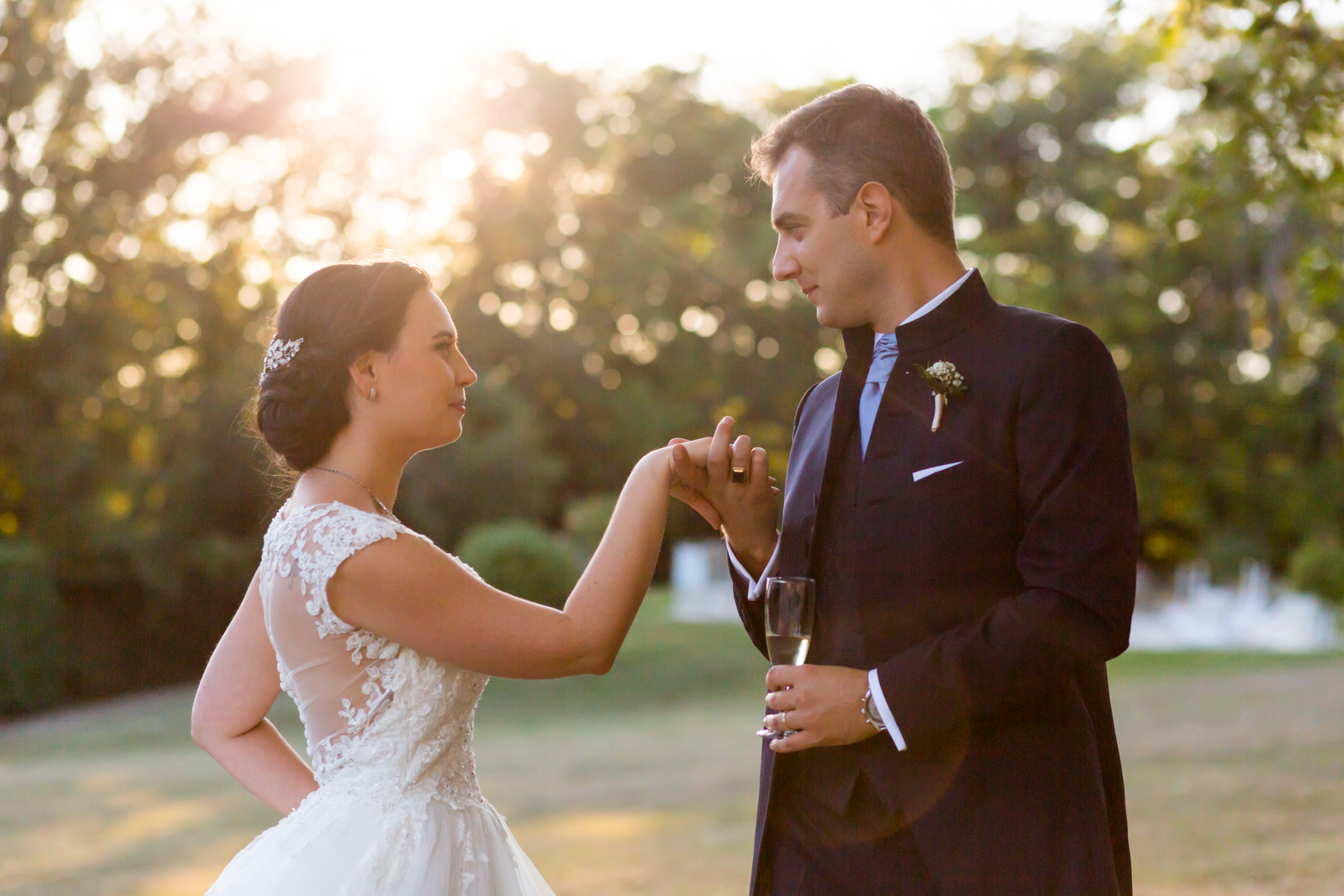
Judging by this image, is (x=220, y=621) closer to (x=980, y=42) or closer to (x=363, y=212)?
(x=363, y=212)

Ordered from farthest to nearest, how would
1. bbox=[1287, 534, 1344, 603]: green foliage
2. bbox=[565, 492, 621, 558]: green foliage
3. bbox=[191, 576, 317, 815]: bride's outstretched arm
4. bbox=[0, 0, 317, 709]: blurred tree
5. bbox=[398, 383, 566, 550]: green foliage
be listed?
bbox=[565, 492, 621, 558]: green foliage, bbox=[398, 383, 566, 550]: green foliage, bbox=[1287, 534, 1344, 603]: green foliage, bbox=[0, 0, 317, 709]: blurred tree, bbox=[191, 576, 317, 815]: bride's outstretched arm

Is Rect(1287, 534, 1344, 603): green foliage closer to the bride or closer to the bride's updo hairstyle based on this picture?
the bride

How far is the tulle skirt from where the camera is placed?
113 inches

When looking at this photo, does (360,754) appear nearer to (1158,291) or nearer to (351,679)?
(351,679)

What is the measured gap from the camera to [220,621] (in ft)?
81.4

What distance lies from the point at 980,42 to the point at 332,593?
3743 cm

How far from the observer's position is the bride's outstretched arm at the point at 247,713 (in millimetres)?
3156

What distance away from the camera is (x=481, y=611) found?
2.78 m

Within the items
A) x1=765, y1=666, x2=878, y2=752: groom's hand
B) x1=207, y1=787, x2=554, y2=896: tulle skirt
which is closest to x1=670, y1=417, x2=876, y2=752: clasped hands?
x1=765, y1=666, x2=878, y2=752: groom's hand

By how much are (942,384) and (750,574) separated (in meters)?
0.70

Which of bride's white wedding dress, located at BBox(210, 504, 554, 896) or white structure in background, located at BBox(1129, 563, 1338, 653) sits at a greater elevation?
bride's white wedding dress, located at BBox(210, 504, 554, 896)

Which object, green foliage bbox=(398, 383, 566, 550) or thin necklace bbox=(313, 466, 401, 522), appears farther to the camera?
green foliage bbox=(398, 383, 566, 550)

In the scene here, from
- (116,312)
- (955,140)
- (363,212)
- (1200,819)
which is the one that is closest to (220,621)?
(116,312)

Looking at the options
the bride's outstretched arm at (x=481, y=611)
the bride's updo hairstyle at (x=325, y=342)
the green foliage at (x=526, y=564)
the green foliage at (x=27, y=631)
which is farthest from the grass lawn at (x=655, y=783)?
the bride's updo hairstyle at (x=325, y=342)
